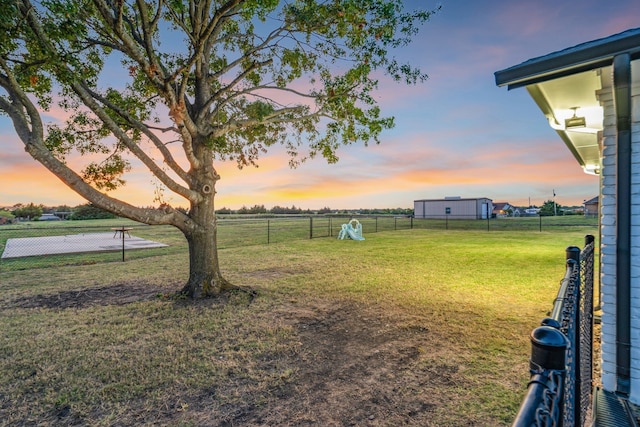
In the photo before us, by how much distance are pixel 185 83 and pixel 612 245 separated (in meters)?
6.64

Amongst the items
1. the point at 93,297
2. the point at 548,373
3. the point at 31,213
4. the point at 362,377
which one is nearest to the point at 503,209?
the point at 362,377

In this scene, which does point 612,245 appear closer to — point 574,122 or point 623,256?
point 623,256

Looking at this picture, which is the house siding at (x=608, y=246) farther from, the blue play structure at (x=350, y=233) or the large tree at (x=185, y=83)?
the blue play structure at (x=350, y=233)

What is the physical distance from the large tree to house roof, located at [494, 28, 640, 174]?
355 centimetres

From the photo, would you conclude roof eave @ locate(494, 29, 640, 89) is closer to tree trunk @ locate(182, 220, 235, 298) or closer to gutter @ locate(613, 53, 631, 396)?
gutter @ locate(613, 53, 631, 396)

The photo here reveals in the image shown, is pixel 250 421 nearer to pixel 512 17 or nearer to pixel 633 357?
pixel 633 357

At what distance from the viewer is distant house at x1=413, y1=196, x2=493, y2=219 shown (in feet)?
153

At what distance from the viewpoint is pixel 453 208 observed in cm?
4906

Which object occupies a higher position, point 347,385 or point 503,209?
point 503,209

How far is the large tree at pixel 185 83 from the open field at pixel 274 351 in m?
1.87

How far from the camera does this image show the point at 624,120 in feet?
9.85

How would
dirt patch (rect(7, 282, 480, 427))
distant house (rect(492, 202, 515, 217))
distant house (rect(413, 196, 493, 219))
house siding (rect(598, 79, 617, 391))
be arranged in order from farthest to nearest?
distant house (rect(492, 202, 515, 217)) → distant house (rect(413, 196, 493, 219)) → house siding (rect(598, 79, 617, 391)) → dirt patch (rect(7, 282, 480, 427))

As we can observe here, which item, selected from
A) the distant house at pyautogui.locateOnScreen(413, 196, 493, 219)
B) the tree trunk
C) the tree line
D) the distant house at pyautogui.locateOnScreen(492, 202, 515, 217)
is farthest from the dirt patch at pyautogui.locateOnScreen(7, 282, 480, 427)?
the distant house at pyautogui.locateOnScreen(492, 202, 515, 217)

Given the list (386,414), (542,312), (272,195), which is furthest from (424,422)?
(272,195)
